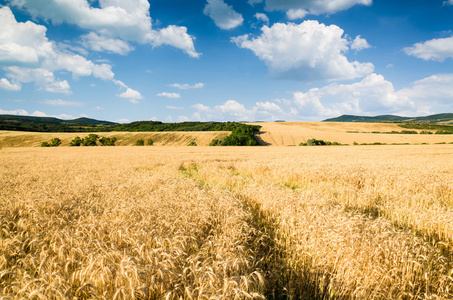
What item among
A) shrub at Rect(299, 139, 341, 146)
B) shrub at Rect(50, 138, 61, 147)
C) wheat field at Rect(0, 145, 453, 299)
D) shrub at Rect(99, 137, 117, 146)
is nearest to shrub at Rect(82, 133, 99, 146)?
shrub at Rect(99, 137, 117, 146)

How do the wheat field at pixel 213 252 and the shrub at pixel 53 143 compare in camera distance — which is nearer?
the wheat field at pixel 213 252

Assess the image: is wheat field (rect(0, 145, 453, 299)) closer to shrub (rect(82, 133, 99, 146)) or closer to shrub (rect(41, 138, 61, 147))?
shrub (rect(82, 133, 99, 146))

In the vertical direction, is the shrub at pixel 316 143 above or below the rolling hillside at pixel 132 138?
below

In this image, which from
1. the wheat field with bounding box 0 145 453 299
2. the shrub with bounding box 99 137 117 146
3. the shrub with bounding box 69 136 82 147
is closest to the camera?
the wheat field with bounding box 0 145 453 299

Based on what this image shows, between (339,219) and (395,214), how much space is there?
3310 mm

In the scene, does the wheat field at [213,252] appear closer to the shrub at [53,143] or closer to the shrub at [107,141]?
the shrub at [107,141]

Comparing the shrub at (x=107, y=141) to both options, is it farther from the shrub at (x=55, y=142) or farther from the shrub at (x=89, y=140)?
the shrub at (x=55, y=142)

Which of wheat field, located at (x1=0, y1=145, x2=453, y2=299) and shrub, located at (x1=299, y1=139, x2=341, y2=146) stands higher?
wheat field, located at (x1=0, y1=145, x2=453, y2=299)

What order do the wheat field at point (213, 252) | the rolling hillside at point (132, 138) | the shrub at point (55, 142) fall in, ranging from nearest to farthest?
the wheat field at point (213, 252) → the rolling hillside at point (132, 138) → the shrub at point (55, 142)

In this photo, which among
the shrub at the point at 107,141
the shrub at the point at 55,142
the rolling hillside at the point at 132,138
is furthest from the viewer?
the shrub at the point at 107,141

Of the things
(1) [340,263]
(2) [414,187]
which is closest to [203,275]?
(1) [340,263]

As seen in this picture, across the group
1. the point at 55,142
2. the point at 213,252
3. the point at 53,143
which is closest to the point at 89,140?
the point at 55,142

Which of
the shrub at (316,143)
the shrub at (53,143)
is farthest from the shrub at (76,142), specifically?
the shrub at (316,143)

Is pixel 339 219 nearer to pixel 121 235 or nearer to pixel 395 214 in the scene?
pixel 395 214
